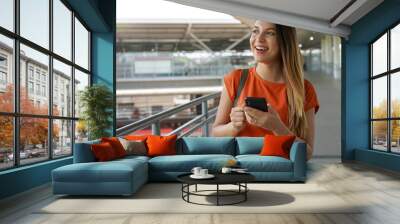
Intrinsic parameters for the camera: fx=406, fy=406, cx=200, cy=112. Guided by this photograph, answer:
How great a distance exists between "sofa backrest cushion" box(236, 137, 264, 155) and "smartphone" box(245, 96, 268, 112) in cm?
58

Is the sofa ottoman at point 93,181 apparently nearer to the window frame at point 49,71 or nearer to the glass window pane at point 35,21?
the window frame at point 49,71

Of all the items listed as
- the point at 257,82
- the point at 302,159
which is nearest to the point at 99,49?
the point at 257,82

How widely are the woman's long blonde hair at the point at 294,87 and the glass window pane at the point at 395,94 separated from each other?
6.85 feet

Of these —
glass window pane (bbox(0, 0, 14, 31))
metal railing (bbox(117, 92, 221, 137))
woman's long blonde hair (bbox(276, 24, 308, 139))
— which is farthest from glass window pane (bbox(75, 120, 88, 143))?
woman's long blonde hair (bbox(276, 24, 308, 139))

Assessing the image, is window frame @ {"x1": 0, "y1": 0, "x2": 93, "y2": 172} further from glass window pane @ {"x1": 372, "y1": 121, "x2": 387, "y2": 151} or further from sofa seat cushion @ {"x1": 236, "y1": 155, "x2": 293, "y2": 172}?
glass window pane @ {"x1": 372, "y1": 121, "x2": 387, "y2": 151}

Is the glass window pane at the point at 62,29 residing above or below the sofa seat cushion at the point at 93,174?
above

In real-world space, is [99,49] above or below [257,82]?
above

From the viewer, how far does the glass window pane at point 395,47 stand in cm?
761

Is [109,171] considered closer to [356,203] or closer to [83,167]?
[83,167]

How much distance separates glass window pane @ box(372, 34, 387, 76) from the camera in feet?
26.9

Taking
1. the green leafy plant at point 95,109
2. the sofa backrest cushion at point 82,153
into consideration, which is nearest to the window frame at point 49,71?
the green leafy plant at point 95,109

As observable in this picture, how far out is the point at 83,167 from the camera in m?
4.58

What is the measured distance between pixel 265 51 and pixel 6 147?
4.28 metres

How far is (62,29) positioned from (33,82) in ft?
4.62
